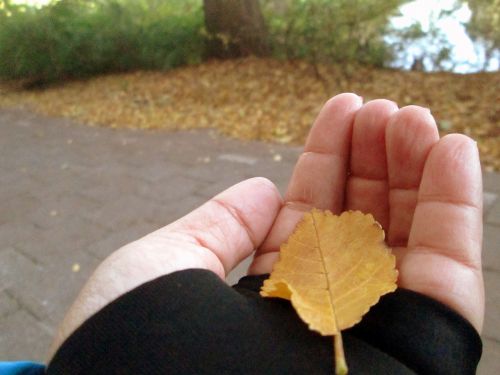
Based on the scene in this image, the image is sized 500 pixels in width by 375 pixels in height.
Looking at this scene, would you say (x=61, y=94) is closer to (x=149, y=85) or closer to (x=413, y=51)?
(x=149, y=85)

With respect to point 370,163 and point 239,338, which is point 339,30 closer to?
point 370,163

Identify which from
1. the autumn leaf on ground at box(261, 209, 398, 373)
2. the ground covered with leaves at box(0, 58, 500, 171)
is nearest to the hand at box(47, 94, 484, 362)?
the autumn leaf on ground at box(261, 209, 398, 373)

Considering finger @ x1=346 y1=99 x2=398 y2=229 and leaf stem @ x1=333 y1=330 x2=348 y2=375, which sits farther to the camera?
finger @ x1=346 y1=99 x2=398 y2=229

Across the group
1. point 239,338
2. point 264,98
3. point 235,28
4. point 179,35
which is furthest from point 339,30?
point 239,338

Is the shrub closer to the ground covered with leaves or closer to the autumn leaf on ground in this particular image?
the ground covered with leaves

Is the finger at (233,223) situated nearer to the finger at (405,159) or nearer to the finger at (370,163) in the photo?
the finger at (370,163)

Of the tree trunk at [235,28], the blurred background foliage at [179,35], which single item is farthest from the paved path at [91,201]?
the tree trunk at [235,28]

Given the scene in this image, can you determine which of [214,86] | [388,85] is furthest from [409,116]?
[214,86]
